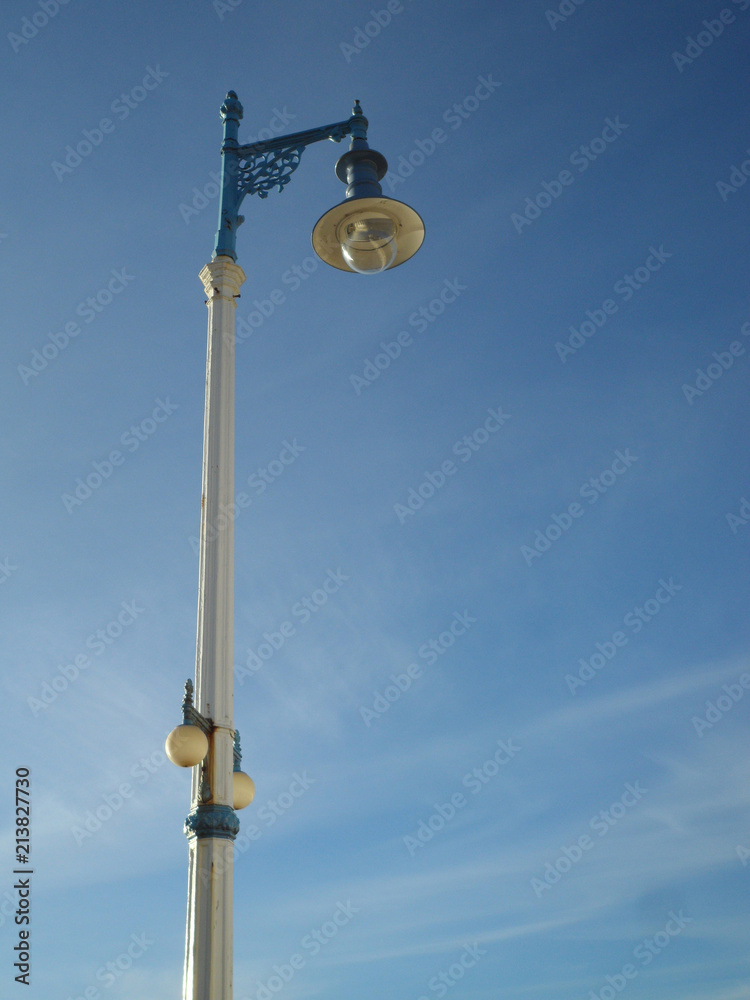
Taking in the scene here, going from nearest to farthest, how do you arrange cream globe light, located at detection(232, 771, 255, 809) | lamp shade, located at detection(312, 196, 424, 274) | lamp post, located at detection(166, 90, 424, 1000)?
1. lamp post, located at detection(166, 90, 424, 1000)
2. cream globe light, located at detection(232, 771, 255, 809)
3. lamp shade, located at detection(312, 196, 424, 274)

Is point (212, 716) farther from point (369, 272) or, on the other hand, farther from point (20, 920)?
point (20, 920)

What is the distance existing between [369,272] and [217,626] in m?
3.31

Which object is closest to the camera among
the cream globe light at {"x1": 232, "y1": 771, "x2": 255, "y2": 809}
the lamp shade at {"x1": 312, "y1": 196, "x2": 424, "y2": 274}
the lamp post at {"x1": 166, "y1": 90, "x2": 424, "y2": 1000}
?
the lamp post at {"x1": 166, "y1": 90, "x2": 424, "y2": 1000}

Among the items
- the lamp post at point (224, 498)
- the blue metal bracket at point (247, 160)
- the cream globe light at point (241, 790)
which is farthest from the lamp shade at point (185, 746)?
the blue metal bracket at point (247, 160)

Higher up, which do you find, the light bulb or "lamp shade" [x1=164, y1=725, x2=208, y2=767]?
the light bulb

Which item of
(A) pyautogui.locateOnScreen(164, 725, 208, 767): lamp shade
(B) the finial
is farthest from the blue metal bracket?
(A) pyautogui.locateOnScreen(164, 725, 208, 767): lamp shade

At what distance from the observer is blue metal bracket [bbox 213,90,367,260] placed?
294 inches

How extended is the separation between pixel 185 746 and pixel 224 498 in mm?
1801

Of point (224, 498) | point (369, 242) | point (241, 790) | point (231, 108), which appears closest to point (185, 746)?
point (241, 790)

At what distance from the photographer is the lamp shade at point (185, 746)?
Answer: 5359mm

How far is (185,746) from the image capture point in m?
5.36

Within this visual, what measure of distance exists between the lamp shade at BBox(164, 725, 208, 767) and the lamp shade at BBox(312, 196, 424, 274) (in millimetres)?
4057

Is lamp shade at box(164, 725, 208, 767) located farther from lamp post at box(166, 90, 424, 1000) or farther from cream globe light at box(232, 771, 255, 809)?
cream globe light at box(232, 771, 255, 809)

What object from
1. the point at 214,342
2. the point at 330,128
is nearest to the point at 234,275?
the point at 214,342
